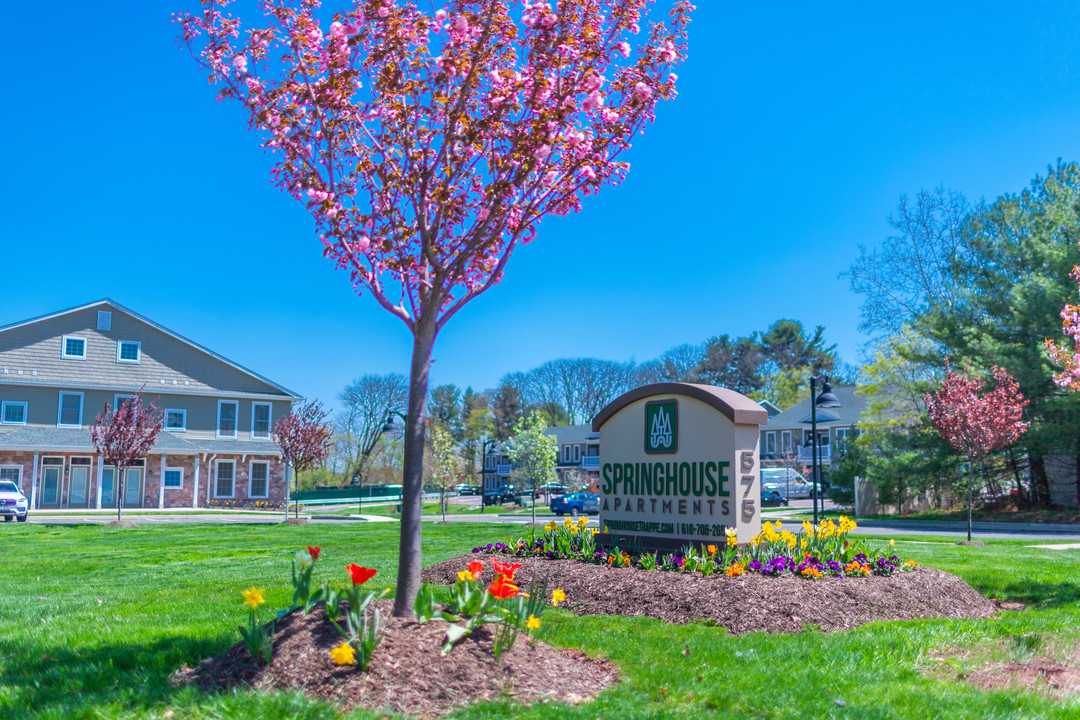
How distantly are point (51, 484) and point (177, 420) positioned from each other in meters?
5.68

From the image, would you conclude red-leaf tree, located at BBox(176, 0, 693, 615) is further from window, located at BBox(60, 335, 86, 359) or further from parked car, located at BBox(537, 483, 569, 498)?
parked car, located at BBox(537, 483, 569, 498)

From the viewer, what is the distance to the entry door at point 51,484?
34062 millimetres

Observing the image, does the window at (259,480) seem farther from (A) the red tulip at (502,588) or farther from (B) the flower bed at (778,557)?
(A) the red tulip at (502,588)

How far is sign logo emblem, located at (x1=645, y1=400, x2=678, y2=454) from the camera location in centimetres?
956

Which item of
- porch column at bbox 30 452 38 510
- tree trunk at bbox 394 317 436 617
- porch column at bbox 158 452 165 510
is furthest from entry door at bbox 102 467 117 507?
tree trunk at bbox 394 317 436 617

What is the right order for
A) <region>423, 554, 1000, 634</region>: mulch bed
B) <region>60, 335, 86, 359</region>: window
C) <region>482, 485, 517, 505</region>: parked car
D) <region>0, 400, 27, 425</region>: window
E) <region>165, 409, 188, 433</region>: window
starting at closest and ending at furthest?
<region>423, 554, 1000, 634</region>: mulch bed < <region>0, 400, 27, 425</region>: window < <region>60, 335, 86, 359</region>: window < <region>165, 409, 188, 433</region>: window < <region>482, 485, 517, 505</region>: parked car

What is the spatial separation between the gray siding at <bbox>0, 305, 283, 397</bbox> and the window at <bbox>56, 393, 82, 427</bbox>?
2.52ft

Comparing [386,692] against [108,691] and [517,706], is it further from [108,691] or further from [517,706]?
[108,691]

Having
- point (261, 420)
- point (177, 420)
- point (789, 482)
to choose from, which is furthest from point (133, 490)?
point (789, 482)

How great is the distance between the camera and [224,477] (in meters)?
38.3

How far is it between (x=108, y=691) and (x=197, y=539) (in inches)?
573

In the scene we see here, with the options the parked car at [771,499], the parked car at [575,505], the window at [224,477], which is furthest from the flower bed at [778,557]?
the parked car at [771,499]

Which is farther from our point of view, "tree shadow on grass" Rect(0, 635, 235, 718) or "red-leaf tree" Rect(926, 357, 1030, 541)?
"red-leaf tree" Rect(926, 357, 1030, 541)

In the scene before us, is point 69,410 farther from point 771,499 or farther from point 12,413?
point 771,499
